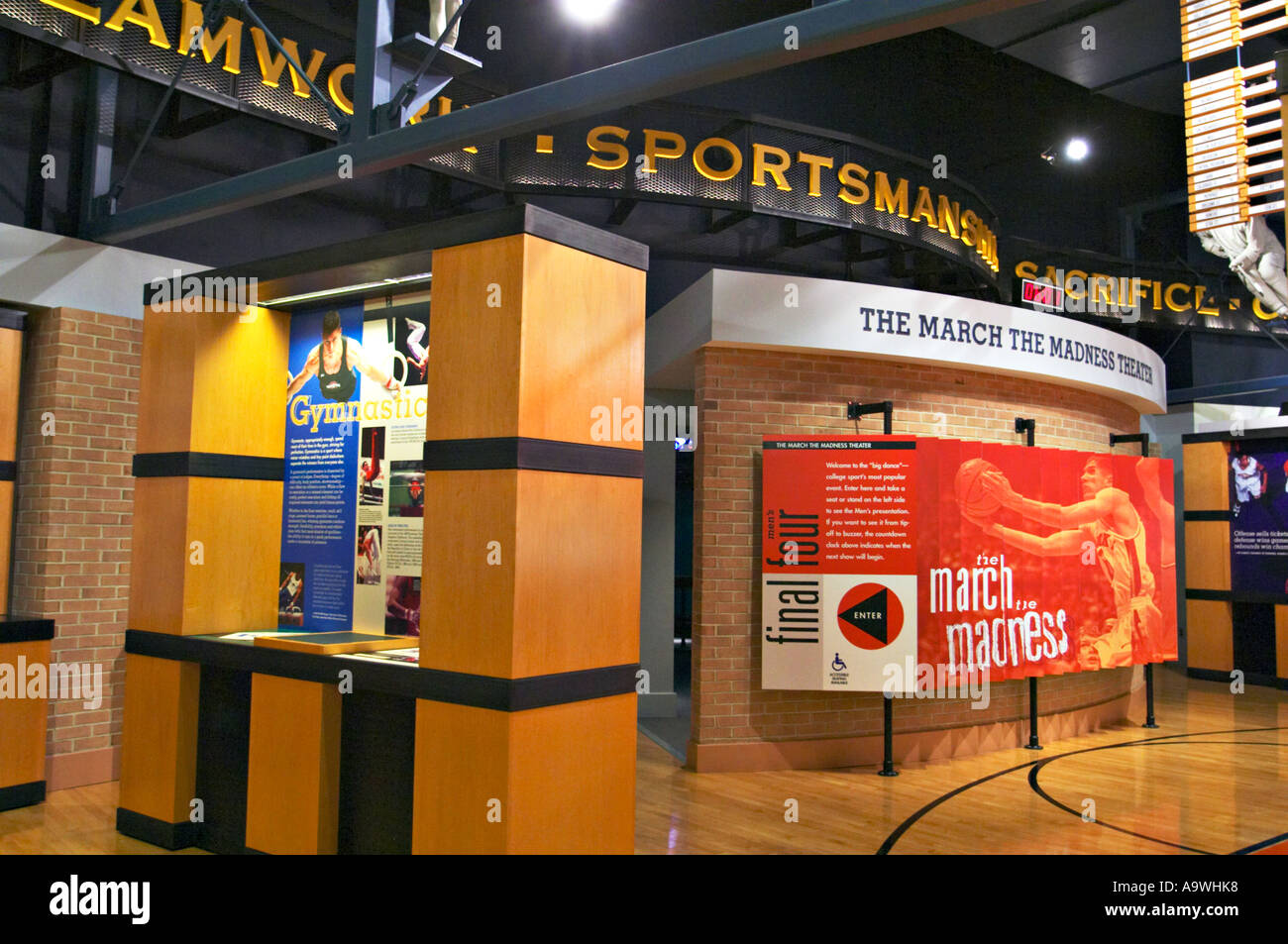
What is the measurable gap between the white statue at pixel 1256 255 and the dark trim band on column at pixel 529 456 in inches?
339

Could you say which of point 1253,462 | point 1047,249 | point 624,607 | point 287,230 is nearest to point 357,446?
point 624,607

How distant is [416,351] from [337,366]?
56 cm

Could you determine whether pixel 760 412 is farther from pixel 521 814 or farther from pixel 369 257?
pixel 521 814

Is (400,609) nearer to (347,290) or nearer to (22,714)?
(347,290)

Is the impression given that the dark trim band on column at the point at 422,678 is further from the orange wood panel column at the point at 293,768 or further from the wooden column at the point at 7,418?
the wooden column at the point at 7,418

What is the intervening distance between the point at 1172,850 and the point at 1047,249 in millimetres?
8157

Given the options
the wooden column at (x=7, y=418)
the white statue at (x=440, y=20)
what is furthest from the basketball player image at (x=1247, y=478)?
the wooden column at (x=7, y=418)

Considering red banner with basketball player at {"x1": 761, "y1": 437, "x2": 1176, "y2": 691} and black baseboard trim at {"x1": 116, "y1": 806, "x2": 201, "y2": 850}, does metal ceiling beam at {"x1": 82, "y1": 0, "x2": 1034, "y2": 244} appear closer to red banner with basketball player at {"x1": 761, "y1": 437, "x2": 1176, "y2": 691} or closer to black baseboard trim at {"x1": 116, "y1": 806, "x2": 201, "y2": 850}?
red banner with basketball player at {"x1": 761, "y1": 437, "x2": 1176, "y2": 691}

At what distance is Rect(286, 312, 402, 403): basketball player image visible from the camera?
14.8 ft

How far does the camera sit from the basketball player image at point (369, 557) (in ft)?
14.4

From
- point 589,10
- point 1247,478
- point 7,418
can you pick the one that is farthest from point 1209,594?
point 7,418

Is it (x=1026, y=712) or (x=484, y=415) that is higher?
(x=484, y=415)

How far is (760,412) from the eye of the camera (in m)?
6.55

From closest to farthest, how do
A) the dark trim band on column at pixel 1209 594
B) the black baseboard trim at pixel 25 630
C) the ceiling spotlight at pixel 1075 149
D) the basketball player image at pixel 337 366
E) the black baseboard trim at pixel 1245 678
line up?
the basketball player image at pixel 337 366 < the black baseboard trim at pixel 25 630 < the black baseboard trim at pixel 1245 678 < the dark trim band on column at pixel 1209 594 < the ceiling spotlight at pixel 1075 149
